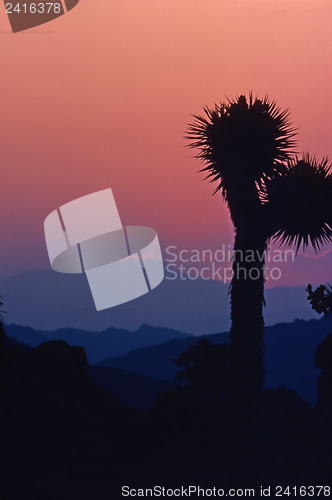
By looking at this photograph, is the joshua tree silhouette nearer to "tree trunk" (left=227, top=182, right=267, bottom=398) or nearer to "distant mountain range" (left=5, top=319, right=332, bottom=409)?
"tree trunk" (left=227, top=182, right=267, bottom=398)

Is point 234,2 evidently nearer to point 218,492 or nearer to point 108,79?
point 108,79

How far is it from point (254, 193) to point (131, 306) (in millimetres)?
1584

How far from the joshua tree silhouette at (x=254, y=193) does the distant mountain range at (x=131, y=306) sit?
0.21 m

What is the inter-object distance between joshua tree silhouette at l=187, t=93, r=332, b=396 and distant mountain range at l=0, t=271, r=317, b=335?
206mm

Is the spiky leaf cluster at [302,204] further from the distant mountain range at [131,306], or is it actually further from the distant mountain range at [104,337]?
the distant mountain range at [104,337]

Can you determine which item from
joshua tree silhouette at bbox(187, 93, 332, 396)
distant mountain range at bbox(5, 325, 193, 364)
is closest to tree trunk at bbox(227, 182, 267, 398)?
joshua tree silhouette at bbox(187, 93, 332, 396)

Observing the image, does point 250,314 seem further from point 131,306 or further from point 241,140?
point 241,140

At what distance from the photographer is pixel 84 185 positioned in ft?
20.2

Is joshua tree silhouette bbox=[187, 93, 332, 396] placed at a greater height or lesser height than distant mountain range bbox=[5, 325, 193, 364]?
greater

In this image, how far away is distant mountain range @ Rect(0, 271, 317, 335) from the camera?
611 centimetres

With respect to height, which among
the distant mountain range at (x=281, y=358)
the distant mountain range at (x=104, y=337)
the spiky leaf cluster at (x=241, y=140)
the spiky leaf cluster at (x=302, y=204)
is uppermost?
the spiky leaf cluster at (x=241, y=140)

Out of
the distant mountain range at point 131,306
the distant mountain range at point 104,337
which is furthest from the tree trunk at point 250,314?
the distant mountain range at point 104,337

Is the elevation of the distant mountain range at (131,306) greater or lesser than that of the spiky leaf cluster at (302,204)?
lesser

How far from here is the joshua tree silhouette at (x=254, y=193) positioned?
240 inches
